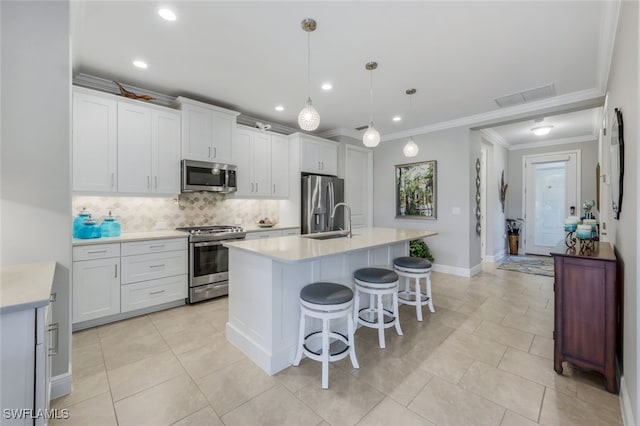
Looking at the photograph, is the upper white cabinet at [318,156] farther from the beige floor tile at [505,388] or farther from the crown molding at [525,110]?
the beige floor tile at [505,388]

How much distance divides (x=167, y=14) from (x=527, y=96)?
4.24 metres

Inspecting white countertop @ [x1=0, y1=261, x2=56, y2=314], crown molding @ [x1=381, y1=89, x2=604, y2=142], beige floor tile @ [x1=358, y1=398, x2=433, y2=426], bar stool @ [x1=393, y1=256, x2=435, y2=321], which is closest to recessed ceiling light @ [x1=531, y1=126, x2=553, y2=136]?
crown molding @ [x1=381, y1=89, x2=604, y2=142]

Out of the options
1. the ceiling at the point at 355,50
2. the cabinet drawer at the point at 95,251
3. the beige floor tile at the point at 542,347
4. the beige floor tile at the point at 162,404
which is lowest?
the beige floor tile at the point at 162,404

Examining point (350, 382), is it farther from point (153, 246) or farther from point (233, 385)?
point (153, 246)

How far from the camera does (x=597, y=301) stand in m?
1.86

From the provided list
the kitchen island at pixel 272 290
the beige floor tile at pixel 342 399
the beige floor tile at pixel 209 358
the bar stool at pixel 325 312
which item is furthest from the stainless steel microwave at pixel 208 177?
the beige floor tile at pixel 342 399

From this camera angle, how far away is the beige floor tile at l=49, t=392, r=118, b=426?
156 cm

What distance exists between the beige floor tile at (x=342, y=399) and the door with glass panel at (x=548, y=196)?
6.55 meters

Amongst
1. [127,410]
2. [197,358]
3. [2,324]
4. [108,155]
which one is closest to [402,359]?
[197,358]

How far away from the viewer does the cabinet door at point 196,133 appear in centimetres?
355

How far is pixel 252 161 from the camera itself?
4.27 m

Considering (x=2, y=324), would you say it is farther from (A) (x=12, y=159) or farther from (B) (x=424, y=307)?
(B) (x=424, y=307)

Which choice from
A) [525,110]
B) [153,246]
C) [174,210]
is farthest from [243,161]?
[525,110]

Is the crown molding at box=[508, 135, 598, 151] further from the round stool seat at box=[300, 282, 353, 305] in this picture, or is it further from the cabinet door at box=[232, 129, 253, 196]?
the round stool seat at box=[300, 282, 353, 305]
